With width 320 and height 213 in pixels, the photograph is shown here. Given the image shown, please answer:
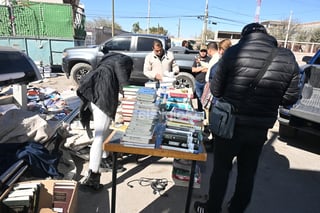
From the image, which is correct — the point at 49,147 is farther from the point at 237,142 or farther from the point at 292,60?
the point at 292,60

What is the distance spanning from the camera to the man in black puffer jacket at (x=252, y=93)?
1.95 meters

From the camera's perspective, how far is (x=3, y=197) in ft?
6.72

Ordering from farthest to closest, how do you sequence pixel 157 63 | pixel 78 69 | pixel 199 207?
pixel 78 69 → pixel 157 63 → pixel 199 207

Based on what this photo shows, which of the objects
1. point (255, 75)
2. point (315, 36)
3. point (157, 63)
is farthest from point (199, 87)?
point (315, 36)

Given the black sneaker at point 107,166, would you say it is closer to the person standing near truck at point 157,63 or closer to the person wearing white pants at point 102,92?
the person wearing white pants at point 102,92

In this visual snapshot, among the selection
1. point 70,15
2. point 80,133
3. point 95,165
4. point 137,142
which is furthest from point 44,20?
point 137,142

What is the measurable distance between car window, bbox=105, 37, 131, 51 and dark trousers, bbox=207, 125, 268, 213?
6877mm

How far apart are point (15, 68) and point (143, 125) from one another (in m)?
1.45

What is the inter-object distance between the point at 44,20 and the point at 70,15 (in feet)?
4.50

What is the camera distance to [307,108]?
4.40 m

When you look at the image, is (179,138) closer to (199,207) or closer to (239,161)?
(239,161)

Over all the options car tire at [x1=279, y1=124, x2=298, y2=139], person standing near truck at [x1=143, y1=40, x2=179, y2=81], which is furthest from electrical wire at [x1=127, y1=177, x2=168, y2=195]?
car tire at [x1=279, y1=124, x2=298, y2=139]

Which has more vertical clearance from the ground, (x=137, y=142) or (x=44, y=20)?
(x=44, y=20)

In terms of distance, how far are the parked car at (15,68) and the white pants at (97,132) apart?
2.45ft
